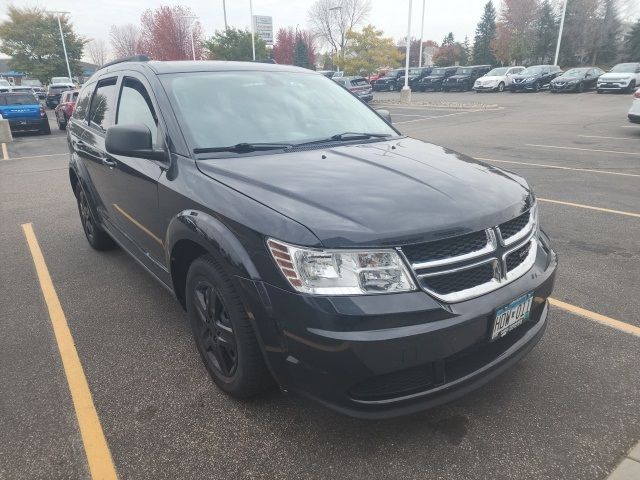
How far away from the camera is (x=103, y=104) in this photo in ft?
13.6

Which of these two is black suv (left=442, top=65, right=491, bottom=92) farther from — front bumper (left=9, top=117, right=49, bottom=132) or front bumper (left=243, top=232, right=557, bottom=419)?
front bumper (left=243, top=232, right=557, bottom=419)

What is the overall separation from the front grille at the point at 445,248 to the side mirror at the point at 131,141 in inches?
66.0

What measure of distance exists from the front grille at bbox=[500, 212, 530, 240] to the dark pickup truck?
19.4m

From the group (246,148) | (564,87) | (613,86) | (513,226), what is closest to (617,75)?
(613,86)

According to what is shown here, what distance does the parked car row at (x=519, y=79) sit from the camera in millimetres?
26469

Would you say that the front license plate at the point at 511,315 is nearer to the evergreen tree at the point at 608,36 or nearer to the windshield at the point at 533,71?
the windshield at the point at 533,71

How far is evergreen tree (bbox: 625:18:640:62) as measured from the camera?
4653cm

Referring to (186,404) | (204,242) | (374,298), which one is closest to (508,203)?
(374,298)

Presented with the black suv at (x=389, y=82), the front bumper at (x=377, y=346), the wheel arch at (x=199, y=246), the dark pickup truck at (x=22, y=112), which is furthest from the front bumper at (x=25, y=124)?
the black suv at (x=389, y=82)

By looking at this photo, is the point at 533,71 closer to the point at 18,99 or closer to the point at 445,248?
the point at 18,99

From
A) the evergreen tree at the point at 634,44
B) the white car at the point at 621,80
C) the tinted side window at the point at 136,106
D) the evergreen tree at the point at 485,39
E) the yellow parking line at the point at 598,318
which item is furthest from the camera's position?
the evergreen tree at the point at 485,39

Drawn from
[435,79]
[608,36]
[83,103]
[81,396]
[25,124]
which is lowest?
[81,396]

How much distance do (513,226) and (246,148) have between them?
1567mm

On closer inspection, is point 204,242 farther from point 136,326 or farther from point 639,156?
point 639,156
